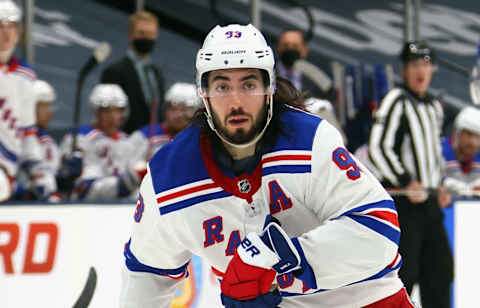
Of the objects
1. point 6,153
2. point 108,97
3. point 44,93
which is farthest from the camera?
point 44,93

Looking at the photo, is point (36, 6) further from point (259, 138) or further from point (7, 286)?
point (259, 138)

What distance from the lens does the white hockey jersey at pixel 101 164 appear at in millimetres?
4125

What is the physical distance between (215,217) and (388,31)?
17.8 feet

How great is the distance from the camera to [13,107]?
3918mm

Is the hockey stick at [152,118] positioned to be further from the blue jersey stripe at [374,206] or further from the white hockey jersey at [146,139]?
the blue jersey stripe at [374,206]

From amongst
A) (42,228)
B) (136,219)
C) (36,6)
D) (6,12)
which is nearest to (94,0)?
(36,6)

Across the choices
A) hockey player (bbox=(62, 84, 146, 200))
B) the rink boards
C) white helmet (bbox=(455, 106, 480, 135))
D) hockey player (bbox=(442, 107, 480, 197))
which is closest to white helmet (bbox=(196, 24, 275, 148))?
the rink boards

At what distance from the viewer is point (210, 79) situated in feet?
6.57

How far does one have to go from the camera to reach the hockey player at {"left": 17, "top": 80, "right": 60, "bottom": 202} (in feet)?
13.1

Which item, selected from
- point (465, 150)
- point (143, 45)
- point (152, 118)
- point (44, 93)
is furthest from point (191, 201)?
point (465, 150)

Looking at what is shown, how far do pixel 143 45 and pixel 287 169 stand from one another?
3.08 m

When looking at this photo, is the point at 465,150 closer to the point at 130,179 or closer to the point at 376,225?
the point at 130,179

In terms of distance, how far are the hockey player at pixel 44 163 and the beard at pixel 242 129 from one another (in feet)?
6.70

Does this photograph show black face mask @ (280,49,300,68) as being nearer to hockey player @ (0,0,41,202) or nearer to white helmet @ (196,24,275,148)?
hockey player @ (0,0,41,202)
